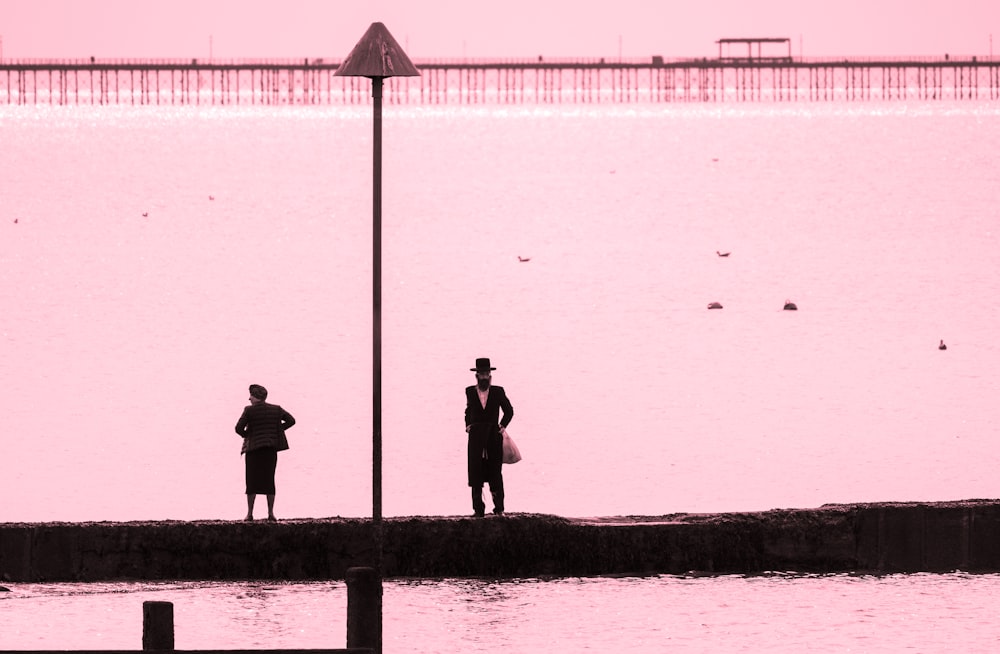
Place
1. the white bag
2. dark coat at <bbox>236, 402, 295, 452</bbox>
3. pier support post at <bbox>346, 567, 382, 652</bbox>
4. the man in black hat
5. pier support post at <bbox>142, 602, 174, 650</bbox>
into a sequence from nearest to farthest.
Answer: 1. pier support post at <bbox>142, 602, 174, 650</bbox>
2. pier support post at <bbox>346, 567, 382, 652</bbox>
3. the man in black hat
4. the white bag
5. dark coat at <bbox>236, 402, 295, 452</bbox>

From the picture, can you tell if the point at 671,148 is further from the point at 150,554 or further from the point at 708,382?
the point at 150,554

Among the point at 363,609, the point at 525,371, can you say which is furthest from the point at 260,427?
the point at 525,371

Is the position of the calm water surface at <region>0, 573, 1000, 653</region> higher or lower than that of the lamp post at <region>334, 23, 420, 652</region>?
lower

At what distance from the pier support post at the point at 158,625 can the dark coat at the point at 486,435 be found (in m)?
5.23

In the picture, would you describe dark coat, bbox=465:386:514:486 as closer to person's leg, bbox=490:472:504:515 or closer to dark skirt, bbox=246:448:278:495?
person's leg, bbox=490:472:504:515

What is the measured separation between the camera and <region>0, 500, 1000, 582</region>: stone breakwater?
15258 mm

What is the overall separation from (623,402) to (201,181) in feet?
193

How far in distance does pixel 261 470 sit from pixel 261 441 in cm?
22

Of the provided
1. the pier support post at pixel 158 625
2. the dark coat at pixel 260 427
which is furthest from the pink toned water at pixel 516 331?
the pier support post at pixel 158 625

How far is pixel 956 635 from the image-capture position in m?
13.9

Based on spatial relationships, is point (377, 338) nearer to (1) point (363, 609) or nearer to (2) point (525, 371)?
(1) point (363, 609)

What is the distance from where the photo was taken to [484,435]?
1616 cm

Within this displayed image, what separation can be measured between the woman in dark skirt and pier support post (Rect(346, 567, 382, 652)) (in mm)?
4590

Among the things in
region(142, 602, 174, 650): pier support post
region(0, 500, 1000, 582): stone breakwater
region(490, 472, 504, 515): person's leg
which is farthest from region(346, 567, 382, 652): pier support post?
region(490, 472, 504, 515): person's leg
